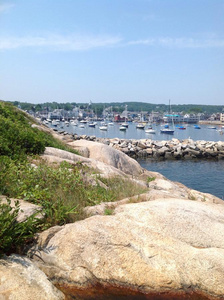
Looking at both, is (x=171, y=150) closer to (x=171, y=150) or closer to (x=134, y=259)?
(x=171, y=150)

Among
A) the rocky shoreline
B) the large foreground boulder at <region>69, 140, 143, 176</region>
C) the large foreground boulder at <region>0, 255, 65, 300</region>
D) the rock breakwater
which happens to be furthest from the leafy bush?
the rock breakwater

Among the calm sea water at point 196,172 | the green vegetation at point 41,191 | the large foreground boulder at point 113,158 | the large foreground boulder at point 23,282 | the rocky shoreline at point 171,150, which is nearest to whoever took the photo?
the large foreground boulder at point 23,282

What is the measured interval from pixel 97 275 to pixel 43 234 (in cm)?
125

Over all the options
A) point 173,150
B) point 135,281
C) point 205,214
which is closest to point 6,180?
point 135,281

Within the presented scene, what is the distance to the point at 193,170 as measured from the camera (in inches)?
1373

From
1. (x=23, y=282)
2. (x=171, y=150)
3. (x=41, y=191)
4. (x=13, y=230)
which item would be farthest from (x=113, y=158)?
(x=171, y=150)

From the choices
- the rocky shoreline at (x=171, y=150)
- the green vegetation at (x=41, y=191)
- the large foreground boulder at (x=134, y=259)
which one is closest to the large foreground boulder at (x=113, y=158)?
the green vegetation at (x=41, y=191)

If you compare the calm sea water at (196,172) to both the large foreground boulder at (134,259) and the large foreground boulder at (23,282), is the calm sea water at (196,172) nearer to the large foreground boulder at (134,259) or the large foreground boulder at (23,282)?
the large foreground boulder at (134,259)

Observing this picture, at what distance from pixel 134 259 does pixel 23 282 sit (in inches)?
75.0

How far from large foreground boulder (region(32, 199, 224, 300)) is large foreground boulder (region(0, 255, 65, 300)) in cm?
47

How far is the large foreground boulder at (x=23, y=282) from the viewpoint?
4.35 m

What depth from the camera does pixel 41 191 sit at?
6.86 meters

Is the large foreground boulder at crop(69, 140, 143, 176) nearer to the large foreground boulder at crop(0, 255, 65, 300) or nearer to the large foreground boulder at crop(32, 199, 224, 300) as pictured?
the large foreground boulder at crop(32, 199, 224, 300)

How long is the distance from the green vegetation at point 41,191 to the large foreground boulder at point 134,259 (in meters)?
0.41
